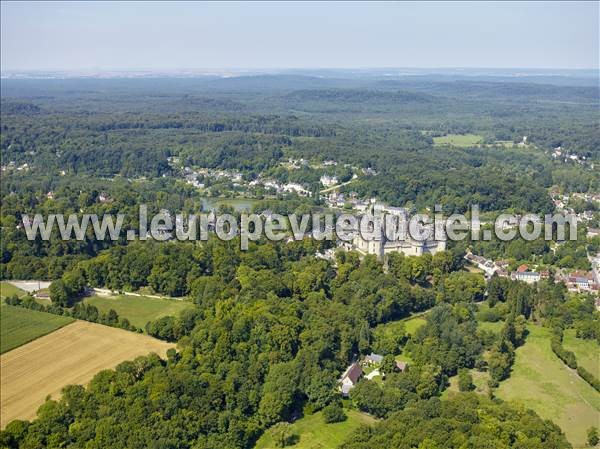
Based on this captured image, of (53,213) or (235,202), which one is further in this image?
(235,202)

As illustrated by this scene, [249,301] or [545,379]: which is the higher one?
[249,301]

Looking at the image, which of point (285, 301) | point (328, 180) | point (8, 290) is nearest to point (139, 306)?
point (8, 290)

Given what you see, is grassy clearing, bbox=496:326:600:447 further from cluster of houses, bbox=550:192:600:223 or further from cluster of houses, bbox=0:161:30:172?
cluster of houses, bbox=0:161:30:172

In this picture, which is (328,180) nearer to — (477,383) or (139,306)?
(139,306)

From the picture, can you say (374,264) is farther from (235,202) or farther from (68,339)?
(235,202)

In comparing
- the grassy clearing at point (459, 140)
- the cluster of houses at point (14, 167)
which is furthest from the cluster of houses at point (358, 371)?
the grassy clearing at point (459, 140)

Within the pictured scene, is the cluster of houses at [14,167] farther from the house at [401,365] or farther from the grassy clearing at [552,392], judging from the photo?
the grassy clearing at [552,392]

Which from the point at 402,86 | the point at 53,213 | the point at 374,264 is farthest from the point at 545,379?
the point at 402,86

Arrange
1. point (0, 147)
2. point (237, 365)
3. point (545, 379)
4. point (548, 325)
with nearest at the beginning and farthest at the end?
point (237, 365) → point (545, 379) → point (548, 325) → point (0, 147)
